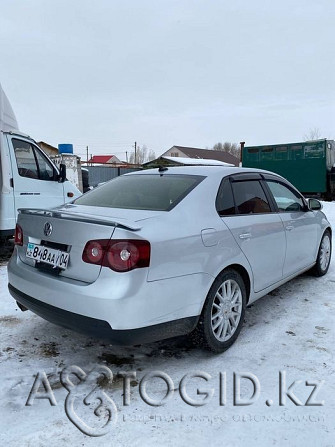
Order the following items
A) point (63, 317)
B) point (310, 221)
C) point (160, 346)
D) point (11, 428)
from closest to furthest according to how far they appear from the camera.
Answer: point (11, 428) → point (63, 317) → point (160, 346) → point (310, 221)

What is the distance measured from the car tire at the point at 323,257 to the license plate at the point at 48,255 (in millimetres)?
3542

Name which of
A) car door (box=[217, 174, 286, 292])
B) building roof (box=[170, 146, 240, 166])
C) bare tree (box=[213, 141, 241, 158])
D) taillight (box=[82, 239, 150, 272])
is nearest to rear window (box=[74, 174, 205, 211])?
car door (box=[217, 174, 286, 292])

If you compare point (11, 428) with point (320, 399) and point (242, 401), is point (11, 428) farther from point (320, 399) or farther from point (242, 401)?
point (320, 399)

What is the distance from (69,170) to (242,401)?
9.64 m

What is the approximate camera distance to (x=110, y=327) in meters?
2.31

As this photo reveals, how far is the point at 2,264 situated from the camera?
18.9 feet

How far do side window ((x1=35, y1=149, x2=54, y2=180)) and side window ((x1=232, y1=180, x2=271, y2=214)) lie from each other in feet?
13.1

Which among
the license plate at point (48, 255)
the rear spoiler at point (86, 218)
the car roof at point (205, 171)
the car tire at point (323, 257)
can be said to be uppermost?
the car roof at point (205, 171)

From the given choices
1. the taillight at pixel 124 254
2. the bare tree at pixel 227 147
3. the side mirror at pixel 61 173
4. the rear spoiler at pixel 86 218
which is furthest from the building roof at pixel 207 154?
the taillight at pixel 124 254

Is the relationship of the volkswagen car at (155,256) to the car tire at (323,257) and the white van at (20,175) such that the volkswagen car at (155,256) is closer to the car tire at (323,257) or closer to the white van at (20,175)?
the car tire at (323,257)

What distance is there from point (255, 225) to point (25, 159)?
423 centimetres

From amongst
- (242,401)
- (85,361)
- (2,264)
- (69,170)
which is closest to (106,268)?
(85,361)

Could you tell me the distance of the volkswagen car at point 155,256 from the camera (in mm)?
2322

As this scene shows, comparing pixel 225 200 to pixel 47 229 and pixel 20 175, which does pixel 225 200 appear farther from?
pixel 20 175
